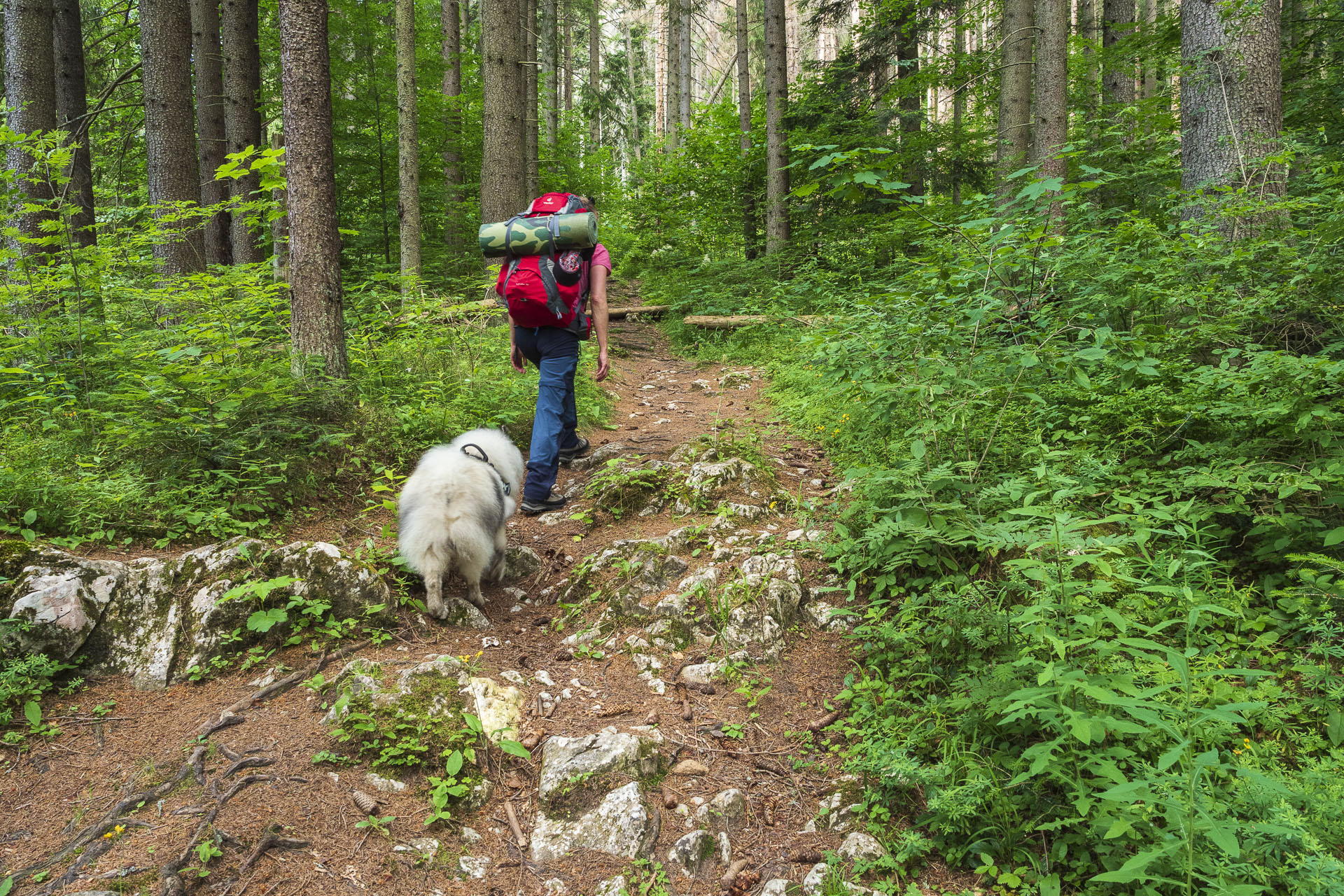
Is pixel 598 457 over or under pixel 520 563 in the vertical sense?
over

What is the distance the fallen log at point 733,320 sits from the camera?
32.1 ft

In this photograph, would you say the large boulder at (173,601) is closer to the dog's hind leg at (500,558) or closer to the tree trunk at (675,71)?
the dog's hind leg at (500,558)

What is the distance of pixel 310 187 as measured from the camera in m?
5.00

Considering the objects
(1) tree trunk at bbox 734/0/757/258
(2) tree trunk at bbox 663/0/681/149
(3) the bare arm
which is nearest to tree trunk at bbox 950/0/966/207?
(1) tree trunk at bbox 734/0/757/258

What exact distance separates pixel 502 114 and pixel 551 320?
192 inches

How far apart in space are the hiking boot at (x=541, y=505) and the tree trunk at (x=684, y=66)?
69.1 ft

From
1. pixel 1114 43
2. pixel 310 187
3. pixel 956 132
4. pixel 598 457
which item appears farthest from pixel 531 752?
pixel 1114 43

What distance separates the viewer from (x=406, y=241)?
9094 millimetres

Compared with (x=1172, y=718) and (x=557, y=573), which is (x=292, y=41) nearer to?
(x=557, y=573)

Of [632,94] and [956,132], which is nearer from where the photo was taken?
[956,132]

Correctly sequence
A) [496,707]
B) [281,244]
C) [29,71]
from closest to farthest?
[496,707] → [281,244] → [29,71]

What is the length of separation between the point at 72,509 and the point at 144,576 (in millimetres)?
846

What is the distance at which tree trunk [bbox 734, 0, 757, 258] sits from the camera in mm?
13971

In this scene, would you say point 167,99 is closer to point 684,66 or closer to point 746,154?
point 746,154
